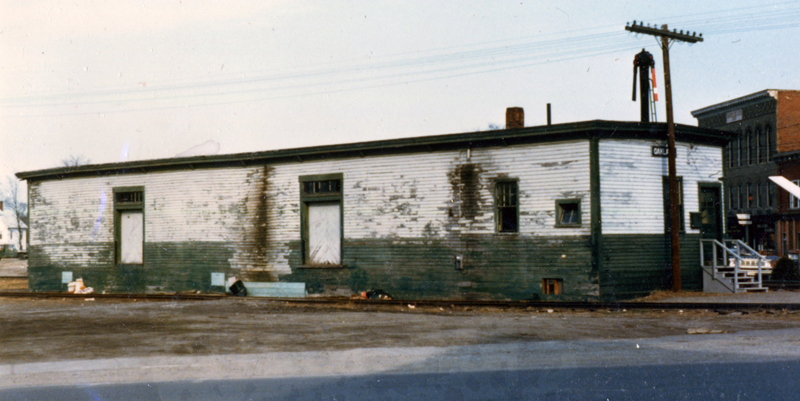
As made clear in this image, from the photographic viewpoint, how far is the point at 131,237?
27453mm

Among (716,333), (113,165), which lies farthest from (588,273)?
(113,165)

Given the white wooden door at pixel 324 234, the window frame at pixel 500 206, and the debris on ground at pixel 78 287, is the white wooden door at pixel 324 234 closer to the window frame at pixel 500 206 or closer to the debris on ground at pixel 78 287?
the window frame at pixel 500 206

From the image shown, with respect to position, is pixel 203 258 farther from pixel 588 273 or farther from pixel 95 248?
pixel 588 273

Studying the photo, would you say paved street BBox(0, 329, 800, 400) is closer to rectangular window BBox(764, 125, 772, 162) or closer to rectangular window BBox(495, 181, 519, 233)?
rectangular window BBox(495, 181, 519, 233)

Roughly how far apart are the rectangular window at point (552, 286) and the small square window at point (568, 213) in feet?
5.05

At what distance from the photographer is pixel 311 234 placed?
23812 mm

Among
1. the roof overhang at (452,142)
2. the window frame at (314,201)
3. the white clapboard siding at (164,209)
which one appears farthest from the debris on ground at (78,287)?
the window frame at (314,201)

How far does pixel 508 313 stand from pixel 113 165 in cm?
1751

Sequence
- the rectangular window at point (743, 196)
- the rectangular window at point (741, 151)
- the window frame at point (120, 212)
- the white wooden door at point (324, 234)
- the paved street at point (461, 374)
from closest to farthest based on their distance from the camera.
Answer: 1. the paved street at point (461, 374)
2. the white wooden door at point (324, 234)
3. the window frame at point (120, 212)
4. the rectangular window at point (741, 151)
5. the rectangular window at point (743, 196)

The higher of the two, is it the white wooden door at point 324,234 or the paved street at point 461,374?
the white wooden door at point 324,234

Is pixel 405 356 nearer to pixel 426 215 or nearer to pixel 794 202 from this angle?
pixel 426 215

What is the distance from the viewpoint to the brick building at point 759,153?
50.2m

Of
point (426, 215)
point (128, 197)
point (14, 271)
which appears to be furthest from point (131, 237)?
point (14, 271)

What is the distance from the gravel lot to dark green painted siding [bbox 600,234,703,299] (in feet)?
10.1
